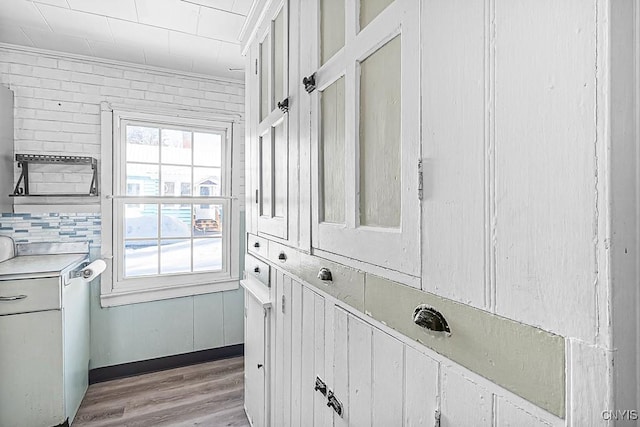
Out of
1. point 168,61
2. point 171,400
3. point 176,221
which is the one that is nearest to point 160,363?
point 171,400

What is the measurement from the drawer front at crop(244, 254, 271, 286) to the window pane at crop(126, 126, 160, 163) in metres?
1.41

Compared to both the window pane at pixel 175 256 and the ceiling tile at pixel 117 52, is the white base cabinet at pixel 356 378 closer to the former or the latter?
the window pane at pixel 175 256

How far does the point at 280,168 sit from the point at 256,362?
118 cm

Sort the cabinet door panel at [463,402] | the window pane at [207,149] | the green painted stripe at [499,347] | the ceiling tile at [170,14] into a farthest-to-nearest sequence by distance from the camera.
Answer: the window pane at [207,149]
the ceiling tile at [170,14]
the cabinet door panel at [463,402]
the green painted stripe at [499,347]

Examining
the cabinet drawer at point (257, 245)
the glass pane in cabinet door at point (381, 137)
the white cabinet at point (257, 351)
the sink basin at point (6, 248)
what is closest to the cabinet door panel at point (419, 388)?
the glass pane in cabinet door at point (381, 137)

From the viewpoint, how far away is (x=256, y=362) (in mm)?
2066

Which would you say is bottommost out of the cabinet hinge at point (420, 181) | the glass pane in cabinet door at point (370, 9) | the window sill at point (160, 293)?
the window sill at point (160, 293)

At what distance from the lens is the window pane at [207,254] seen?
3178 mm

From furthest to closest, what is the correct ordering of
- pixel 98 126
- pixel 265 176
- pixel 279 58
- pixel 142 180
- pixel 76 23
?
pixel 142 180
pixel 98 126
pixel 76 23
pixel 265 176
pixel 279 58

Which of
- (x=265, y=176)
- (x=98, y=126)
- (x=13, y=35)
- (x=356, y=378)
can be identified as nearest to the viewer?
(x=356, y=378)

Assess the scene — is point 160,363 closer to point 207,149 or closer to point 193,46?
point 207,149

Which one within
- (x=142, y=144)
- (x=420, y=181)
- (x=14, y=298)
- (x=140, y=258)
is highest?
(x=142, y=144)

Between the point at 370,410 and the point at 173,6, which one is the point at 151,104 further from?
the point at 370,410

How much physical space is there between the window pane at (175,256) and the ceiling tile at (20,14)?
1733mm
